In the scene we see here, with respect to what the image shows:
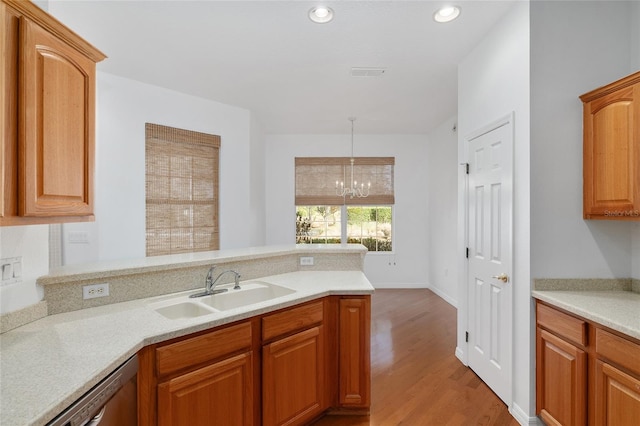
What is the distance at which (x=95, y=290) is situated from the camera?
1.72m

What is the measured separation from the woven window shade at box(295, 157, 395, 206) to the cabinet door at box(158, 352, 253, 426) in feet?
14.0

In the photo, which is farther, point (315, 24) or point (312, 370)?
point (315, 24)

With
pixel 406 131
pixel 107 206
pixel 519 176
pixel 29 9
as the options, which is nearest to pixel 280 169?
pixel 406 131

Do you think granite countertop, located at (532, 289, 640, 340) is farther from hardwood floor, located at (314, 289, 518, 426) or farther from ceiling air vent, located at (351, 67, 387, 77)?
ceiling air vent, located at (351, 67, 387, 77)

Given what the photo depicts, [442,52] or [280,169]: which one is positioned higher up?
[442,52]

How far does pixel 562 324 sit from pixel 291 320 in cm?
164

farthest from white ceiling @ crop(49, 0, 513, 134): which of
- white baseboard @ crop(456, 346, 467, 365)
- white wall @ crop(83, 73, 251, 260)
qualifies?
white baseboard @ crop(456, 346, 467, 365)

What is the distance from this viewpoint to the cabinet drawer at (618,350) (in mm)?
1397

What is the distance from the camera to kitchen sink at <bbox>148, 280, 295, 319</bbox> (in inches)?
72.2

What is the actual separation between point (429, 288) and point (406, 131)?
9.72ft

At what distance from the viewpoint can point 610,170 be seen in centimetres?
185

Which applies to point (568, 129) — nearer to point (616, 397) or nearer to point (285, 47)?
point (616, 397)

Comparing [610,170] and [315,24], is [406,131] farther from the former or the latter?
[610,170]

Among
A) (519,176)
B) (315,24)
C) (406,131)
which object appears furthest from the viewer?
(406,131)
